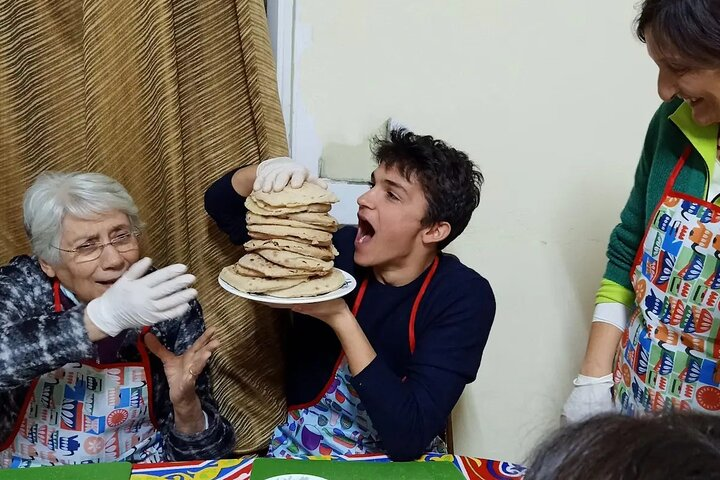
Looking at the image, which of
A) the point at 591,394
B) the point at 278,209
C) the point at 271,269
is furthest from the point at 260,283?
the point at 591,394

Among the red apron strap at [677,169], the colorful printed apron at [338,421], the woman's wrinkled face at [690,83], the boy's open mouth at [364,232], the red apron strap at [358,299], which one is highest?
the woman's wrinkled face at [690,83]

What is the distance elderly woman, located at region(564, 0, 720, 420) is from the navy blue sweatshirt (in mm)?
311

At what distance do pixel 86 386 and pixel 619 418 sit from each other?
1245mm

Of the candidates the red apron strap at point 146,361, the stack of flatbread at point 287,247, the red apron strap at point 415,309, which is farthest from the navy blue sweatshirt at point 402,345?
the red apron strap at point 146,361

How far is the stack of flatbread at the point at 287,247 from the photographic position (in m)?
1.37

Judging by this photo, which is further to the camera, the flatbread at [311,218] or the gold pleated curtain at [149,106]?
the gold pleated curtain at [149,106]

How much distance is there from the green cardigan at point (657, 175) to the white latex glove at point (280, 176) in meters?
0.72

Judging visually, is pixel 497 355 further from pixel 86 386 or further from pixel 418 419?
pixel 86 386

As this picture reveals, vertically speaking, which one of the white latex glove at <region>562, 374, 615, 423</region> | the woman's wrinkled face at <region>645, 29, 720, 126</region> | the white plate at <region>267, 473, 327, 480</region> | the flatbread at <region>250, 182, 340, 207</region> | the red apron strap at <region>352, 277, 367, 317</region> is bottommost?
the white latex glove at <region>562, 374, 615, 423</region>

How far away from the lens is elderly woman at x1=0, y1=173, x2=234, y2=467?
1484mm

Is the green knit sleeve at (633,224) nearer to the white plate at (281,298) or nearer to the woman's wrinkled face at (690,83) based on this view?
the woman's wrinkled face at (690,83)

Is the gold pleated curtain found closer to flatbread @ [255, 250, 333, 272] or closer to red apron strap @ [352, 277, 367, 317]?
red apron strap @ [352, 277, 367, 317]

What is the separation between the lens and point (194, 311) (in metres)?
1.68

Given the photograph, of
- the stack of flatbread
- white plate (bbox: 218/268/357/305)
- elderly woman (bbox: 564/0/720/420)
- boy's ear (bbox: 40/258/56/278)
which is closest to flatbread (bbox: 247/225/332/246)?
the stack of flatbread
